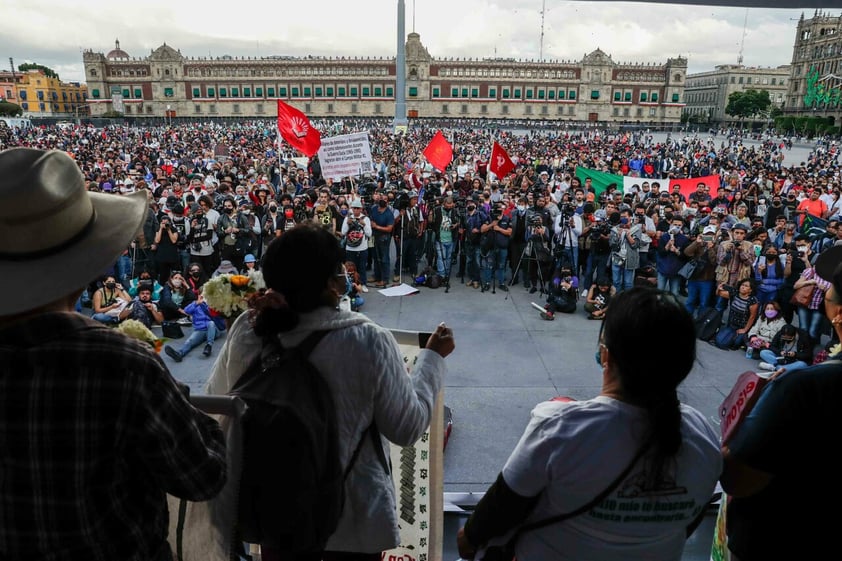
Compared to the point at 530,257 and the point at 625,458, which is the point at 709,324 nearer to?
the point at 530,257

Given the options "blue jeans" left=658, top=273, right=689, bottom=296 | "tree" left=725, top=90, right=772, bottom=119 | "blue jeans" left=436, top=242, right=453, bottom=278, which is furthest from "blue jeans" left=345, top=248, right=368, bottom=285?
"tree" left=725, top=90, right=772, bottom=119

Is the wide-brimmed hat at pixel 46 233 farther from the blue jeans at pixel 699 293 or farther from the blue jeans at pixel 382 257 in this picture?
the blue jeans at pixel 382 257

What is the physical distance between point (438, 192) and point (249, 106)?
253ft

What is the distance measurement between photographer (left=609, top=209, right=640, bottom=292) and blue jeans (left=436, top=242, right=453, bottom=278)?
Result: 255 centimetres

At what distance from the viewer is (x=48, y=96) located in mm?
89938

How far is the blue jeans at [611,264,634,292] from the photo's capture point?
27.0 ft

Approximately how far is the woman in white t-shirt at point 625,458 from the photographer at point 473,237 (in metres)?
7.70

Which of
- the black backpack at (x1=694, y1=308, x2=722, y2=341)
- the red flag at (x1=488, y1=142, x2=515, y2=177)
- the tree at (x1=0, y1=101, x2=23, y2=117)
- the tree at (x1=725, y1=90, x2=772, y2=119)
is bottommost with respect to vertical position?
the black backpack at (x1=694, y1=308, x2=722, y2=341)

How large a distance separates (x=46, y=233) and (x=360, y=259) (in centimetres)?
787

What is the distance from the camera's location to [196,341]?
681 centimetres

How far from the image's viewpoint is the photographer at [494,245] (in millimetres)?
8898

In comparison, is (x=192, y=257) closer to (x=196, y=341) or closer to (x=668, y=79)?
(x=196, y=341)

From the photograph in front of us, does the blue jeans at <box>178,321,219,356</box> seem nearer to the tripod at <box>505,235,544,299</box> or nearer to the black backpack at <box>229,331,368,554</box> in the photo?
the tripod at <box>505,235,544,299</box>

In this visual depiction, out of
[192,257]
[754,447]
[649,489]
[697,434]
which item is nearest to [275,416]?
[649,489]
